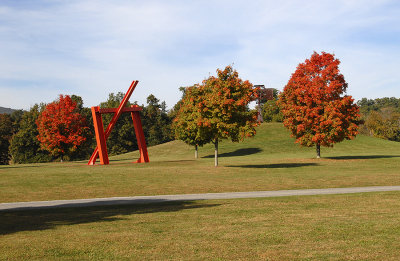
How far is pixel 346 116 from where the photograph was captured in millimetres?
42969

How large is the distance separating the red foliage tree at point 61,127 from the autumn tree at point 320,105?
2982 cm

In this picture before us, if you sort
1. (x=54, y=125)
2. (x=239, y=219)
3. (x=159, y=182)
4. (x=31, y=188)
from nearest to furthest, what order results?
(x=239, y=219)
(x=31, y=188)
(x=159, y=182)
(x=54, y=125)

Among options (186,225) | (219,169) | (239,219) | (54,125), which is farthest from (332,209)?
(54,125)

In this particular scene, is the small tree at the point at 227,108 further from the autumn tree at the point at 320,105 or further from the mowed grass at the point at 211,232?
the mowed grass at the point at 211,232

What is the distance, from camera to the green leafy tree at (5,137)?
8462 centimetres

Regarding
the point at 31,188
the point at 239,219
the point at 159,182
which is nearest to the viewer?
the point at 239,219

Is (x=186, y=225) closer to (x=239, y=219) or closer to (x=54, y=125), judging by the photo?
(x=239, y=219)

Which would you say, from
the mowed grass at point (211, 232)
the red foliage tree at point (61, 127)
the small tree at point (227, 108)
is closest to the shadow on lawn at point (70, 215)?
the mowed grass at point (211, 232)

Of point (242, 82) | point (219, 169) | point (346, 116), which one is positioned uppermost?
point (242, 82)

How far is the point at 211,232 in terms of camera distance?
35.8 ft

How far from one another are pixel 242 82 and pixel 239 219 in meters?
25.2

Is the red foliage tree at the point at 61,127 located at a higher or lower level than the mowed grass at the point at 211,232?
higher

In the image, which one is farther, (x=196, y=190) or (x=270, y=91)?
(x=270, y=91)

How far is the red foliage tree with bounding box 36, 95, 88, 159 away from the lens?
190 ft
